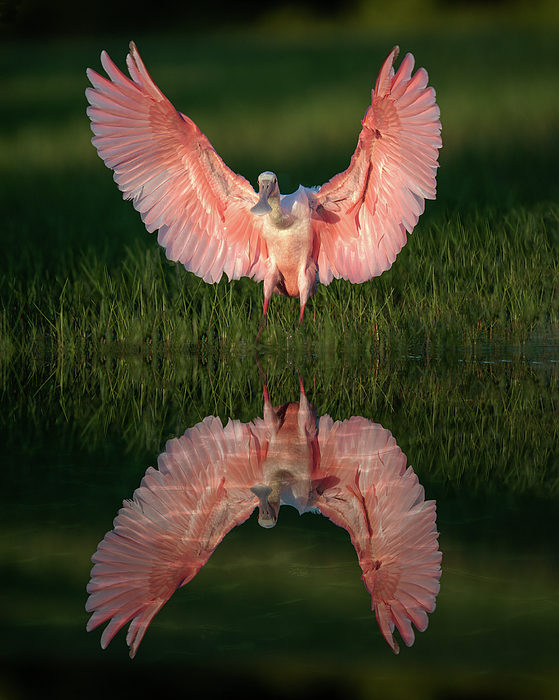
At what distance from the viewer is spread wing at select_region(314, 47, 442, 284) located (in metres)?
4.31

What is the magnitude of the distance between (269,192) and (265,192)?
0.11ft

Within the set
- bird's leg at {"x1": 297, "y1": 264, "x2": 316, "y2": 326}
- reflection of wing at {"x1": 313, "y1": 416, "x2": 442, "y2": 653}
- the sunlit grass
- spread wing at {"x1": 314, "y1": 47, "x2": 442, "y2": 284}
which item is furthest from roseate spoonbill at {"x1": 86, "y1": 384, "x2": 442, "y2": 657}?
the sunlit grass

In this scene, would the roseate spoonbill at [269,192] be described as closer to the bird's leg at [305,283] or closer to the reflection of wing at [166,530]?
the bird's leg at [305,283]

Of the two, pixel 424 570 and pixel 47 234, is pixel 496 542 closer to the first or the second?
pixel 424 570

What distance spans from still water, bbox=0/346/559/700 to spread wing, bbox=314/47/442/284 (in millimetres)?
1531

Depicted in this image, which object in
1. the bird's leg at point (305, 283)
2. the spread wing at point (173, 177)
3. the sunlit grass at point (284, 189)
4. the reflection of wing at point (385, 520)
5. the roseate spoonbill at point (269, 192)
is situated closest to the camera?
the reflection of wing at point (385, 520)

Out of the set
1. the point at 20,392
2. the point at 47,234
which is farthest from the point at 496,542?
the point at 47,234

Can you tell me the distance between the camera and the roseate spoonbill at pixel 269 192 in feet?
Result: 14.8

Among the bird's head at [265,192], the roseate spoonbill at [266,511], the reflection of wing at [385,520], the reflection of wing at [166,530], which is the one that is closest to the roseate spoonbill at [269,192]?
the bird's head at [265,192]

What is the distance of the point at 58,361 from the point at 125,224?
341 cm

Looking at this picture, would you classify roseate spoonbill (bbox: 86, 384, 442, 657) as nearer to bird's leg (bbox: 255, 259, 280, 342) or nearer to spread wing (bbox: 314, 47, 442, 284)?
spread wing (bbox: 314, 47, 442, 284)

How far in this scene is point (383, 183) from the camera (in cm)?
490

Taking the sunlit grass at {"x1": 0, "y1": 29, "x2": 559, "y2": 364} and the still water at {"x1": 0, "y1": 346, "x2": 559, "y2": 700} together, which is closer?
the still water at {"x1": 0, "y1": 346, "x2": 559, "y2": 700}

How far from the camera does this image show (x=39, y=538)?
6.73 ft
